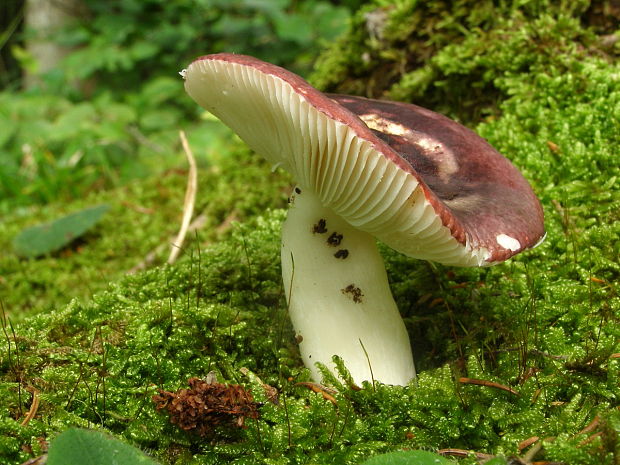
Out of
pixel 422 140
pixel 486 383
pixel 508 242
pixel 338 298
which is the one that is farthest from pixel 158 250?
pixel 508 242

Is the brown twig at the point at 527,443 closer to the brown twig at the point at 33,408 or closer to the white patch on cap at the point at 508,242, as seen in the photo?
the white patch on cap at the point at 508,242

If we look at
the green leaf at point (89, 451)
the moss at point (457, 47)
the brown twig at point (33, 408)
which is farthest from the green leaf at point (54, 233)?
the green leaf at point (89, 451)

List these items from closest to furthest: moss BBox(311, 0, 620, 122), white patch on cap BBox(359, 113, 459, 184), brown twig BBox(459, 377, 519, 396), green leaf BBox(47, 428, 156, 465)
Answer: green leaf BBox(47, 428, 156, 465) → brown twig BBox(459, 377, 519, 396) → white patch on cap BBox(359, 113, 459, 184) → moss BBox(311, 0, 620, 122)

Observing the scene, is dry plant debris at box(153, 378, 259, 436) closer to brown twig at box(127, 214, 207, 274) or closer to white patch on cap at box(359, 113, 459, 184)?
white patch on cap at box(359, 113, 459, 184)

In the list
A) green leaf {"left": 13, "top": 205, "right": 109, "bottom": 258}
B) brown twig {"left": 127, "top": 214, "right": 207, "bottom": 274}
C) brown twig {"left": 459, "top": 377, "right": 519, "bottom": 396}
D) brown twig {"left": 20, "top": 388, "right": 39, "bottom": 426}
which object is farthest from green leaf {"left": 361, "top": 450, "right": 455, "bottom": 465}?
green leaf {"left": 13, "top": 205, "right": 109, "bottom": 258}

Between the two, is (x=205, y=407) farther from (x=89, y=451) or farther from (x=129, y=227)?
(x=129, y=227)

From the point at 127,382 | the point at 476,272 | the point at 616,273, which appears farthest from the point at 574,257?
the point at 127,382

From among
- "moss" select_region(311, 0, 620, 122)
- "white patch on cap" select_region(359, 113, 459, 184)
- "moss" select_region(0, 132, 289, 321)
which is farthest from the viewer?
"moss" select_region(0, 132, 289, 321)

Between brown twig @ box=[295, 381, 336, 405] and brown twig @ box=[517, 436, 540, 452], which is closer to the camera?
brown twig @ box=[517, 436, 540, 452]
